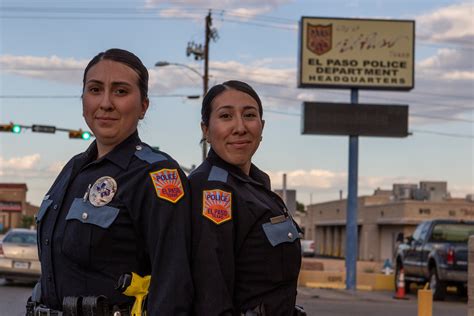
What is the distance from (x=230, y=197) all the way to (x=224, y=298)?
1.44 feet

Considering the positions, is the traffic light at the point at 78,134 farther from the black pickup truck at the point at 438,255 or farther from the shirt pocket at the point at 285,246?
the shirt pocket at the point at 285,246

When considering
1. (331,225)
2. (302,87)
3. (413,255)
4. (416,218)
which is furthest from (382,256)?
(413,255)

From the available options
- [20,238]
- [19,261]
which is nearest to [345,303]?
[19,261]

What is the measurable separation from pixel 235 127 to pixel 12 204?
103 m

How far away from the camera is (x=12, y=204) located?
338ft

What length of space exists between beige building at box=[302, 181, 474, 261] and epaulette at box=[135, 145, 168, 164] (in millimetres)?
46676

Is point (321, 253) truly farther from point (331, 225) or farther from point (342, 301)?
point (342, 301)

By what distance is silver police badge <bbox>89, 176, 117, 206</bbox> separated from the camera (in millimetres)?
3471

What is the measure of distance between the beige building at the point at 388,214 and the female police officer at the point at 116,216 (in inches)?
1840

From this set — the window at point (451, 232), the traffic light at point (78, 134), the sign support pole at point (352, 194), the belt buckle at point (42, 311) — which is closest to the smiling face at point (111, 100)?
the belt buckle at point (42, 311)

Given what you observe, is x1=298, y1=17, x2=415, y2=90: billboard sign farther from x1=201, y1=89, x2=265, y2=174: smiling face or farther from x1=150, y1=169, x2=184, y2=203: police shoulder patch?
x1=150, y1=169, x2=184, y2=203: police shoulder patch

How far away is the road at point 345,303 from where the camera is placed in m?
15.8

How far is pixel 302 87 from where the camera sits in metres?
26.7

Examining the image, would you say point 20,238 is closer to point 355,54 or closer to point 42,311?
point 355,54
